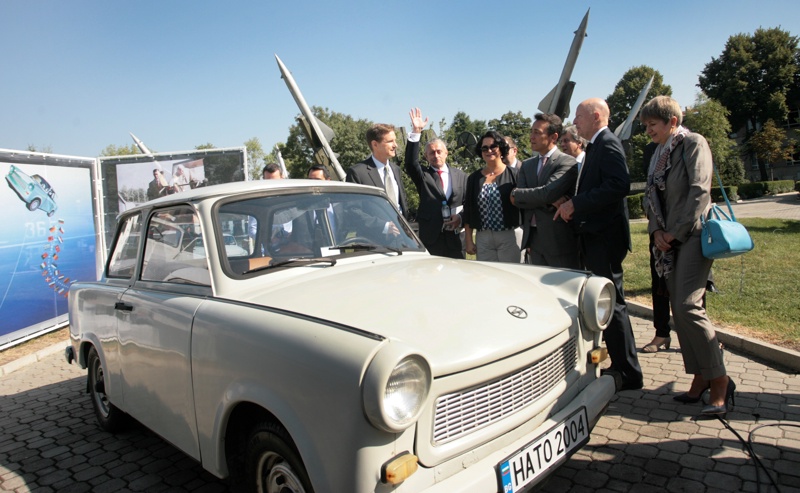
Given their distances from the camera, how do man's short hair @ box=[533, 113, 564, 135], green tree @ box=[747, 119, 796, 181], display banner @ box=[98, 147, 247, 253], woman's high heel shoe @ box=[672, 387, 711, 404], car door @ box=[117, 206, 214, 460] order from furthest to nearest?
green tree @ box=[747, 119, 796, 181] → display banner @ box=[98, 147, 247, 253] → man's short hair @ box=[533, 113, 564, 135] → woman's high heel shoe @ box=[672, 387, 711, 404] → car door @ box=[117, 206, 214, 460]

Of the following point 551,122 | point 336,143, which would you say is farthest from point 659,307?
point 336,143

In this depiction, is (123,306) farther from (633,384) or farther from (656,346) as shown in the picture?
(656,346)

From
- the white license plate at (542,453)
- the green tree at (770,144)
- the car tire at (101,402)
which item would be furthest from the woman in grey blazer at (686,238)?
the green tree at (770,144)

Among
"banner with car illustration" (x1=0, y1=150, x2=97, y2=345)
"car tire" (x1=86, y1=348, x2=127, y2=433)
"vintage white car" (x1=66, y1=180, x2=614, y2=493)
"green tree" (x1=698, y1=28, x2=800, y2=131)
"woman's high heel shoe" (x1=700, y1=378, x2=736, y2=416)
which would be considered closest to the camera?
"vintage white car" (x1=66, y1=180, x2=614, y2=493)

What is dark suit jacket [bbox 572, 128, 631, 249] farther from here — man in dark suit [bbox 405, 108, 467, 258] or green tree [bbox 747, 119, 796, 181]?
green tree [bbox 747, 119, 796, 181]

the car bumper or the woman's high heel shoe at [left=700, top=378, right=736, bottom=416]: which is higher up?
the car bumper

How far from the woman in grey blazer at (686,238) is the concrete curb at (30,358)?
7777 mm

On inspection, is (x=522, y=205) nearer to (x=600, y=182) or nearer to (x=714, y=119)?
(x=600, y=182)

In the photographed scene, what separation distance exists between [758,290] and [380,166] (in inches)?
203

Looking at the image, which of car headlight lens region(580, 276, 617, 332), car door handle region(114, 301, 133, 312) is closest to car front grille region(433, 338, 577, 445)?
car headlight lens region(580, 276, 617, 332)

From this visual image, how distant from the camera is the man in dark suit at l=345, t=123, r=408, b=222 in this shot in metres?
5.52

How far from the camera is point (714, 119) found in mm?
39875

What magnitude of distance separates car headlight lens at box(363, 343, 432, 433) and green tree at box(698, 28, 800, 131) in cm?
6205

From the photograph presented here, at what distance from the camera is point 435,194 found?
5555 millimetres
